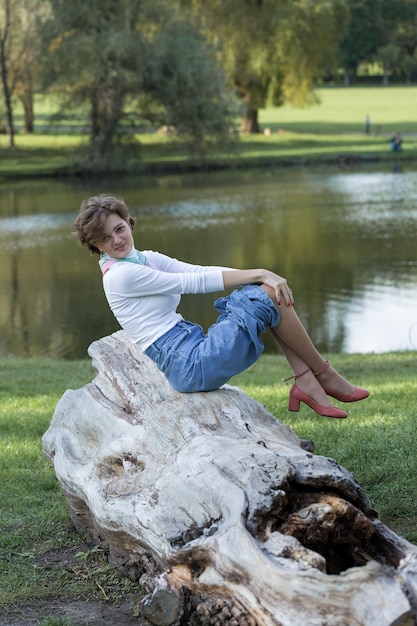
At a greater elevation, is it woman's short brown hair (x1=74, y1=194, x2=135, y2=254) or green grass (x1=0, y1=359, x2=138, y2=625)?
woman's short brown hair (x1=74, y1=194, x2=135, y2=254)

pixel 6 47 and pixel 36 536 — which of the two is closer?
pixel 36 536

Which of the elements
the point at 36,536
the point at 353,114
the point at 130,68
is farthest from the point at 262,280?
the point at 353,114

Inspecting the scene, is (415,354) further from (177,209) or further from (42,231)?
(177,209)

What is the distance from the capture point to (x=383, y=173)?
34.0 metres

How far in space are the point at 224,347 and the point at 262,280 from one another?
41cm

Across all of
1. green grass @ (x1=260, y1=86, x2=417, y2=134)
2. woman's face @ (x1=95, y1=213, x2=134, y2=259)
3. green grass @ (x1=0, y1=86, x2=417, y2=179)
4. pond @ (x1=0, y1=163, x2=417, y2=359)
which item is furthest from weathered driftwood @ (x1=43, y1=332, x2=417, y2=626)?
green grass @ (x1=260, y1=86, x2=417, y2=134)

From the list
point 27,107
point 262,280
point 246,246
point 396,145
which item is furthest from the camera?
point 27,107

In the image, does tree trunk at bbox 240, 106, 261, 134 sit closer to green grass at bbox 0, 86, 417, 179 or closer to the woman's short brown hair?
green grass at bbox 0, 86, 417, 179

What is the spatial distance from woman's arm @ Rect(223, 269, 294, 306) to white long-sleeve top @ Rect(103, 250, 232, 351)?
57mm

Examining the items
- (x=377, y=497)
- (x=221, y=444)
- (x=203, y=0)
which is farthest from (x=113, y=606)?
(x=203, y=0)

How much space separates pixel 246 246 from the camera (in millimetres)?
21406

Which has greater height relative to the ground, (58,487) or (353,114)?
(353,114)

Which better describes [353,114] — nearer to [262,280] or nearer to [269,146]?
[269,146]

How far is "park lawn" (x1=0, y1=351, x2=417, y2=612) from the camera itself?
4.47 metres
